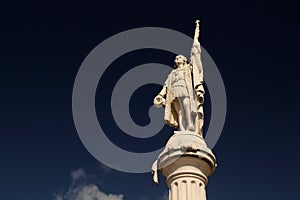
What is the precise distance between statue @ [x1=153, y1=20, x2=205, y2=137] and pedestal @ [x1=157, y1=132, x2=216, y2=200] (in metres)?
0.83

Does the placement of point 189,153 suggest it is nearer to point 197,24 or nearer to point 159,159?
point 159,159

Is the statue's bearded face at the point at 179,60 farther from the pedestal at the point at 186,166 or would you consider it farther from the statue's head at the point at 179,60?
the pedestal at the point at 186,166

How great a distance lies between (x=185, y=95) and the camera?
Answer: 16.2 m

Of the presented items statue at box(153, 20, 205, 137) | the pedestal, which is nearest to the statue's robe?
statue at box(153, 20, 205, 137)

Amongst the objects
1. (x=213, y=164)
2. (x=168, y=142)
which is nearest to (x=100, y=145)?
(x=168, y=142)

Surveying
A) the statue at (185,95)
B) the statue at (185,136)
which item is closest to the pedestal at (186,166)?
the statue at (185,136)

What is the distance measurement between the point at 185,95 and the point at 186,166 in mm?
2364

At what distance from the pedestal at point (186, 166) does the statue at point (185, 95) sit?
832 millimetres

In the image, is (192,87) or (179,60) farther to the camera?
(179,60)

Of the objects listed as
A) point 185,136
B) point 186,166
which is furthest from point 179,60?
point 186,166

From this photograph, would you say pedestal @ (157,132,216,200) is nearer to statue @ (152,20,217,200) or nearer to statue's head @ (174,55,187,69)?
statue @ (152,20,217,200)

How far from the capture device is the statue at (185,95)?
16.0 meters

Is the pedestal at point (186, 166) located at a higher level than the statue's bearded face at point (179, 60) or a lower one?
lower

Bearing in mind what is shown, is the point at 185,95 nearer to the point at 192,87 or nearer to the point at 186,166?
the point at 192,87
